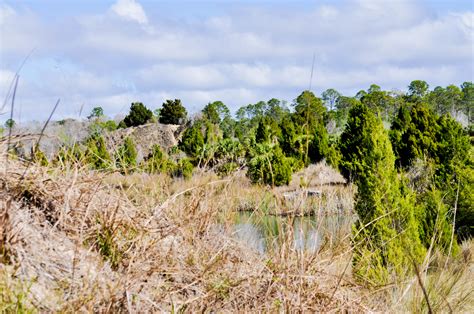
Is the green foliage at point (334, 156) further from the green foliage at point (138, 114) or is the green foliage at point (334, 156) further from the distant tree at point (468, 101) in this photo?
the distant tree at point (468, 101)

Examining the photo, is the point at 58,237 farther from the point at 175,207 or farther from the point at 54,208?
the point at 175,207

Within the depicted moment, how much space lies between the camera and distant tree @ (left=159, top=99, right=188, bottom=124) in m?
36.1

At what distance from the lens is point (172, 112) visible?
36.1 m

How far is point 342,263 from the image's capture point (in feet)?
11.6

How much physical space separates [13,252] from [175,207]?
1.23m

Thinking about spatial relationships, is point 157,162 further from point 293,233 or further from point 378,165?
point 378,165

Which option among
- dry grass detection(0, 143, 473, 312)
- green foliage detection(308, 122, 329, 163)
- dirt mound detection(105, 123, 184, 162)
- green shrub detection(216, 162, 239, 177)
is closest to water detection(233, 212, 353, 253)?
dry grass detection(0, 143, 473, 312)

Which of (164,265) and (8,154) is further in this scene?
(8,154)

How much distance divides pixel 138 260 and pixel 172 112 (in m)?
33.6

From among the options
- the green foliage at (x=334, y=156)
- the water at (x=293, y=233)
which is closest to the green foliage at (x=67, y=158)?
the water at (x=293, y=233)

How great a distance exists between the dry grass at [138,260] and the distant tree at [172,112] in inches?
1282

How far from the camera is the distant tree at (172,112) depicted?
1421 inches

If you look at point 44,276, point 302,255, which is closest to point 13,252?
point 44,276

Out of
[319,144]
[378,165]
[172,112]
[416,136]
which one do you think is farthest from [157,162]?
[172,112]
